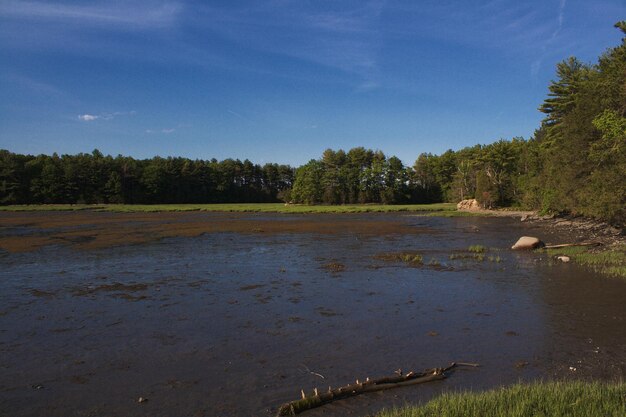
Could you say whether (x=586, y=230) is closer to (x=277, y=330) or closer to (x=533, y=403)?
(x=277, y=330)

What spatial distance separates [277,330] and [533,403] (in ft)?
22.3

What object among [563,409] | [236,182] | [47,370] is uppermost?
[236,182]

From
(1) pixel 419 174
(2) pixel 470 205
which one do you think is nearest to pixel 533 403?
(2) pixel 470 205

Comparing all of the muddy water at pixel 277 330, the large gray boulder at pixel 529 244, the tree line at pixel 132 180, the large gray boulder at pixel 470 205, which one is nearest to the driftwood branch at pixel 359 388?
the muddy water at pixel 277 330

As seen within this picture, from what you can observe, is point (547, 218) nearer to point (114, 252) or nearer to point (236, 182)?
point (114, 252)

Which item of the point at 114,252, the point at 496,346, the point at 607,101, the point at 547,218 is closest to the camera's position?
the point at 496,346

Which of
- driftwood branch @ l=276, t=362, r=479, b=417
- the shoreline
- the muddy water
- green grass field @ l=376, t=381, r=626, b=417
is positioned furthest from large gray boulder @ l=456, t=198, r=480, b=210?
green grass field @ l=376, t=381, r=626, b=417

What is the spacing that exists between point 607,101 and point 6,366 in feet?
117

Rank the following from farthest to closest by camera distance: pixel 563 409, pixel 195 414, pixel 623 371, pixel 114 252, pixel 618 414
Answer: pixel 114 252, pixel 623 371, pixel 195 414, pixel 563 409, pixel 618 414

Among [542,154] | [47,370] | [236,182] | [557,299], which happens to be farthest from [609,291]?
[236,182]

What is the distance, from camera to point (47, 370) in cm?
932

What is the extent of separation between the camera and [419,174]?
125688mm

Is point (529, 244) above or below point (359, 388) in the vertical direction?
above

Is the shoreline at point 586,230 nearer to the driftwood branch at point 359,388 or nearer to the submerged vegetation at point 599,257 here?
the submerged vegetation at point 599,257
